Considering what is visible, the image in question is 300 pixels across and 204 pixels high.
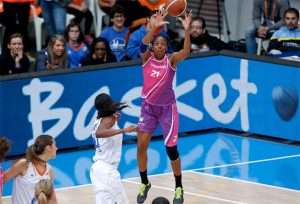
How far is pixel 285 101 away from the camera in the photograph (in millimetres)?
16297

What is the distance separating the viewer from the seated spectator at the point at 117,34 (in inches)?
688

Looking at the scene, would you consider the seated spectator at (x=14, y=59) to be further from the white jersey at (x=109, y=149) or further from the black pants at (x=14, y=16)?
the white jersey at (x=109, y=149)

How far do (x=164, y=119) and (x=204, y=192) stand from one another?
1.37 m

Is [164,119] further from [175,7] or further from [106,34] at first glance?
[106,34]

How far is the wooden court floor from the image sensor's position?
528 inches

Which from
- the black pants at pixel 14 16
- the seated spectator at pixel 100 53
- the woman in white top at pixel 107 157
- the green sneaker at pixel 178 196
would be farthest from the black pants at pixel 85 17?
A: the woman in white top at pixel 107 157

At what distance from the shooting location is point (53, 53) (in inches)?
629

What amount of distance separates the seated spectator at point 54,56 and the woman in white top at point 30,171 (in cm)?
559

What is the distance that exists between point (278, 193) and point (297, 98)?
107 inches

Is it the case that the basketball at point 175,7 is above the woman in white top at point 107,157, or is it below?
above

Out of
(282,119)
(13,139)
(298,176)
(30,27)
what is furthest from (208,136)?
(30,27)

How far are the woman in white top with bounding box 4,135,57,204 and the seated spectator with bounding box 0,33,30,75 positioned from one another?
5.73 m

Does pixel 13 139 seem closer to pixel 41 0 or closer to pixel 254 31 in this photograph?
pixel 41 0

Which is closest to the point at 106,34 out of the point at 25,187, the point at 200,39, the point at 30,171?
the point at 200,39
